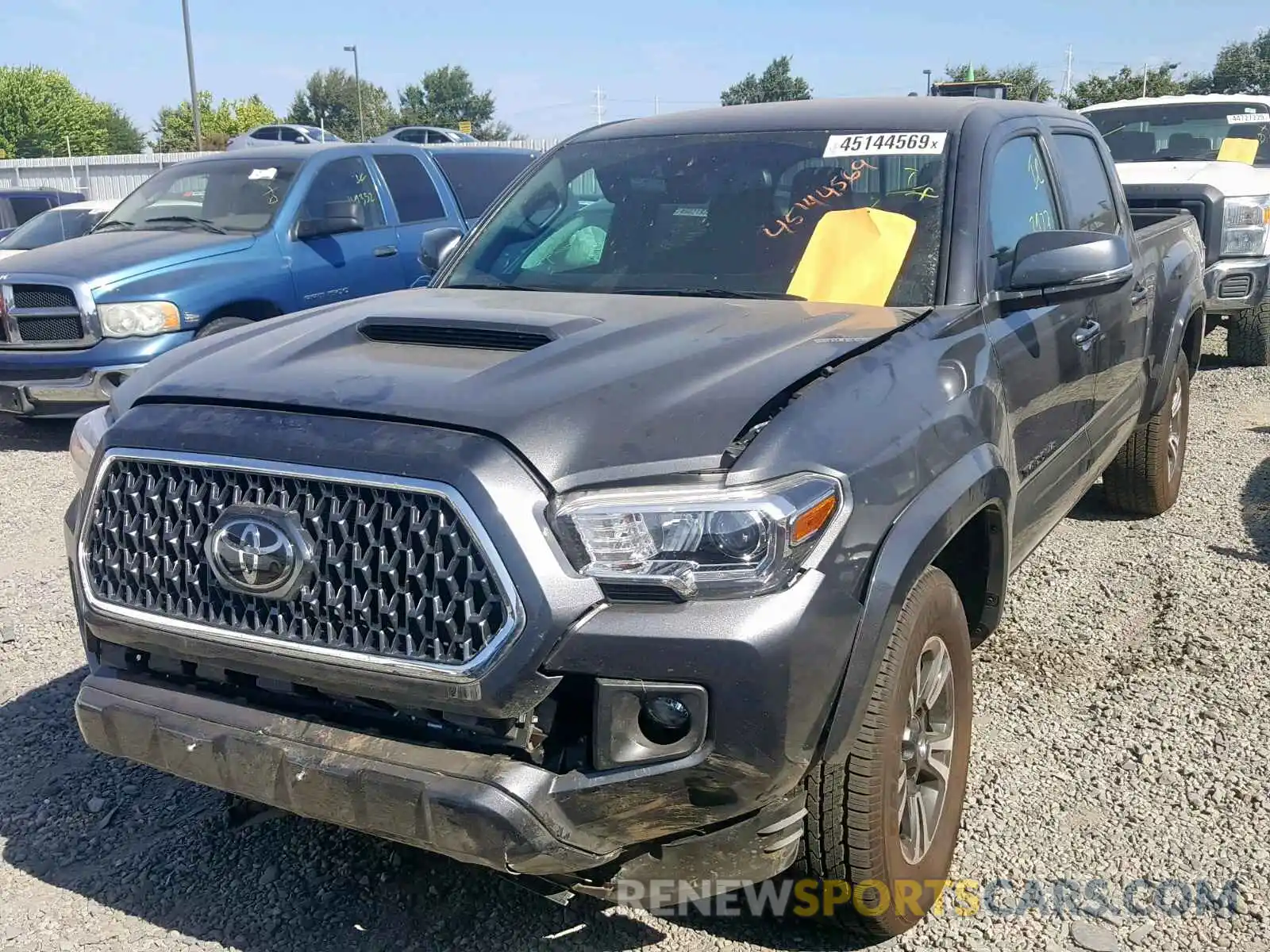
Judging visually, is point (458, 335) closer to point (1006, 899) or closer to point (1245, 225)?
point (1006, 899)

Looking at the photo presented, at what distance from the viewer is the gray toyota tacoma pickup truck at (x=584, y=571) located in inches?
81.2

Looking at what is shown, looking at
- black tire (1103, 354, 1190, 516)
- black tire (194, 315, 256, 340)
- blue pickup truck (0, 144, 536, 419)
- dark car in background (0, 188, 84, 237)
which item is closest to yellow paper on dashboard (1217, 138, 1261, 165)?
black tire (1103, 354, 1190, 516)

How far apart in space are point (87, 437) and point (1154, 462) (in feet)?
14.2

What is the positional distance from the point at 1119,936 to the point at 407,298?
2.47 metres

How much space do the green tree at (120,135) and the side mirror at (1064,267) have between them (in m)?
75.0

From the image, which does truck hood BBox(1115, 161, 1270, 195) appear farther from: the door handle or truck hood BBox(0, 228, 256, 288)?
truck hood BBox(0, 228, 256, 288)

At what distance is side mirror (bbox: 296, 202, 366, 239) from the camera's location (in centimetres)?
762

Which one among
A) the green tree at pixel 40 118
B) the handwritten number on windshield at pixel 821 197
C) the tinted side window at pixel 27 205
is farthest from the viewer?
the green tree at pixel 40 118

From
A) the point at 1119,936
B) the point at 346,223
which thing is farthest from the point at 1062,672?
the point at 346,223

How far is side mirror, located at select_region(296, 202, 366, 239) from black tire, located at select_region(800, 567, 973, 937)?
5.94m

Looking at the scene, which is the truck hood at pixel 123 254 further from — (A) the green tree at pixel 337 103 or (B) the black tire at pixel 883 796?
(A) the green tree at pixel 337 103

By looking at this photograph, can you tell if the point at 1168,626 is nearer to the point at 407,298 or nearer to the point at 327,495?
the point at 407,298

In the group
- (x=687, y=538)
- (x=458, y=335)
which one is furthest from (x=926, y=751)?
(x=458, y=335)

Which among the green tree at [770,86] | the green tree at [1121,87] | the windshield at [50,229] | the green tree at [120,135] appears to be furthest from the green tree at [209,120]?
the windshield at [50,229]
